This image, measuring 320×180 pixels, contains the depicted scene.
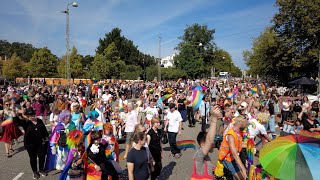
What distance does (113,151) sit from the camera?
226 inches

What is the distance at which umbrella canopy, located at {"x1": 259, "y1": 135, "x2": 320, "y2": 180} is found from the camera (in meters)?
3.36

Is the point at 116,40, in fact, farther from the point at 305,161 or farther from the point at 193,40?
the point at 305,161

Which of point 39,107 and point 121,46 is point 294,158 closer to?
point 39,107

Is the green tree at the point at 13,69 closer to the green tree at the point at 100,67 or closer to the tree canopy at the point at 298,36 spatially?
the green tree at the point at 100,67

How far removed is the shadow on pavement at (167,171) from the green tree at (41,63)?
169ft

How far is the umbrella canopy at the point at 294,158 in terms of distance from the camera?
11.0 ft

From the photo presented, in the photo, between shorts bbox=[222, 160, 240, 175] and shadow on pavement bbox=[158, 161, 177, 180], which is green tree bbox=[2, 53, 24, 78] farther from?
shorts bbox=[222, 160, 240, 175]

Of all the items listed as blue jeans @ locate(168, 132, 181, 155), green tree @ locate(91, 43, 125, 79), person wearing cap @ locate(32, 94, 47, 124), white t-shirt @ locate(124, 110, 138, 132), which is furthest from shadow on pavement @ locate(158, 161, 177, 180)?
green tree @ locate(91, 43, 125, 79)

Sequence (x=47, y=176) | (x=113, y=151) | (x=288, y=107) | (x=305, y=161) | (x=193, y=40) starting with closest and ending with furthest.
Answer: (x=305, y=161)
(x=113, y=151)
(x=47, y=176)
(x=288, y=107)
(x=193, y=40)

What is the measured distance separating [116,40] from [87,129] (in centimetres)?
6363

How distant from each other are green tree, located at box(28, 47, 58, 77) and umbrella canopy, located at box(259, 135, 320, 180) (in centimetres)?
5595

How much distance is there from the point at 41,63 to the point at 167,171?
52911 mm

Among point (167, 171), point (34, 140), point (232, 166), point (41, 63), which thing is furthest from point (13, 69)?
point (232, 166)

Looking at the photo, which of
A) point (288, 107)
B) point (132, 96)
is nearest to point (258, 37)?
point (132, 96)
